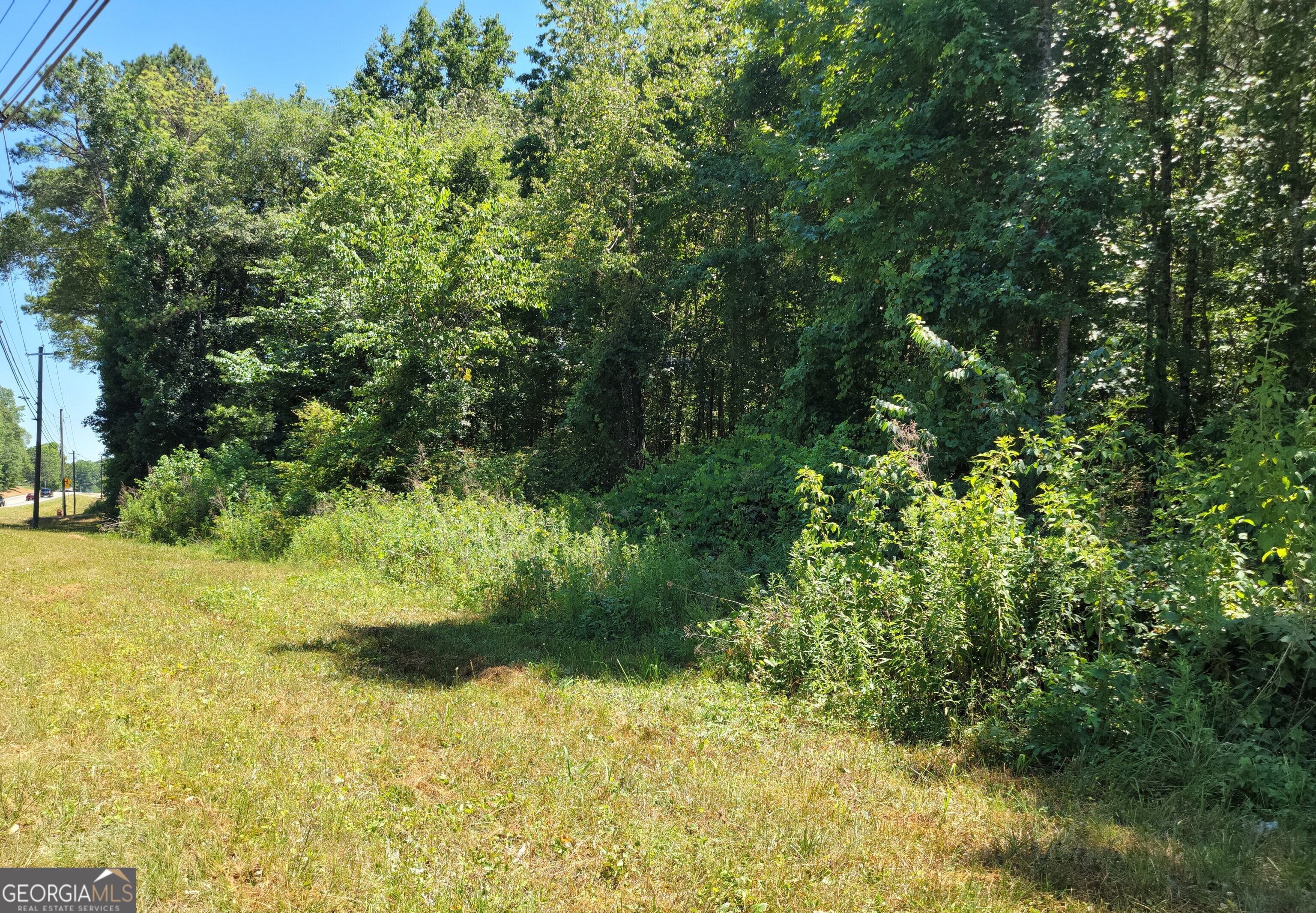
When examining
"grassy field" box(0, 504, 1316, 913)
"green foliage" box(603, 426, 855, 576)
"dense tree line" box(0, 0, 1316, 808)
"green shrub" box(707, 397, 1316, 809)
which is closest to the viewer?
"grassy field" box(0, 504, 1316, 913)

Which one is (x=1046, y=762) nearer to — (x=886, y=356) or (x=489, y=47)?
(x=886, y=356)

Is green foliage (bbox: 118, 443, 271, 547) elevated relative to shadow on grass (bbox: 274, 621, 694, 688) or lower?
elevated

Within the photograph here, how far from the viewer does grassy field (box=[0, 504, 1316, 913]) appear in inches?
129

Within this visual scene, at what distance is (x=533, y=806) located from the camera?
4.01m

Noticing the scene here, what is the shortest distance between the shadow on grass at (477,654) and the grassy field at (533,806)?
0.22 meters

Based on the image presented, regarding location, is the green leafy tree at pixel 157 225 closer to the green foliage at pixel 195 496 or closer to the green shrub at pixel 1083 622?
the green foliage at pixel 195 496

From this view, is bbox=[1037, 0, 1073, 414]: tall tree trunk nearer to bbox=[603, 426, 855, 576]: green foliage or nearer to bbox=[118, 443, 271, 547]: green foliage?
bbox=[603, 426, 855, 576]: green foliage

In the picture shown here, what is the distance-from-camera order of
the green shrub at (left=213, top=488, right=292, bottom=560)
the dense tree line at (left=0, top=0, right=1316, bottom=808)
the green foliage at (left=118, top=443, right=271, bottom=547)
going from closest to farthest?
1. the dense tree line at (left=0, top=0, right=1316, bottom=808)
2. the green shrub at (left=213, top=488, right=292, bottom=560)
3. the green foliage at (left=118, top=443, right=271, bottom=547)

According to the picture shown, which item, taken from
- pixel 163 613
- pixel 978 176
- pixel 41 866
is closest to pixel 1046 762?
pixel 41 866

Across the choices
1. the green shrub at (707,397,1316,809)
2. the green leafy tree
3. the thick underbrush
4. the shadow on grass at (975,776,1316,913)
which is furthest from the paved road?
the shadow on grass at (975,776,1316,913)

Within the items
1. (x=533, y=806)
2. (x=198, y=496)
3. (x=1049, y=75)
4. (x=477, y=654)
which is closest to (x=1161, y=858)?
(x=533, y=806)

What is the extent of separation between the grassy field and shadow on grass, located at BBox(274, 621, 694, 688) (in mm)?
216

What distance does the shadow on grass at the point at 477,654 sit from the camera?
6.70 m

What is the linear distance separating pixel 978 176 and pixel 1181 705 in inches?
381
